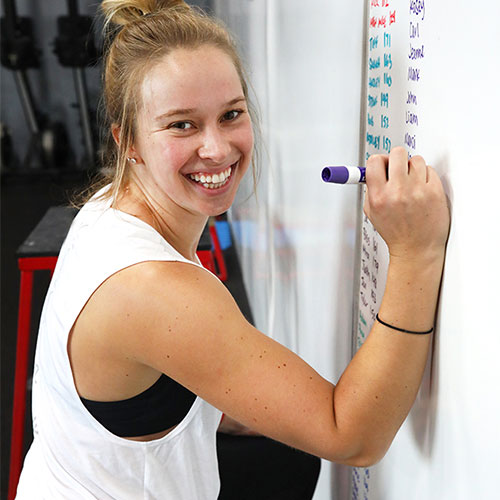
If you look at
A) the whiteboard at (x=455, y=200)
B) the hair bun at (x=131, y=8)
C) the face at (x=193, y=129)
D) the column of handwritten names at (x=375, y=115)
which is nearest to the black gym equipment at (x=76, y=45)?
the hair bun at (x=131, y=8)

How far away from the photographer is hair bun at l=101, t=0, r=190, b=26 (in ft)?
3.63

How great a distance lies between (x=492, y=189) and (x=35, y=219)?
154 inches

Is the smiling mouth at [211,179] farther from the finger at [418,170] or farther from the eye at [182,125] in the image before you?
the finger at [418,170]

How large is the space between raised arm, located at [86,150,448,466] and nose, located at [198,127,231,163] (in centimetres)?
19

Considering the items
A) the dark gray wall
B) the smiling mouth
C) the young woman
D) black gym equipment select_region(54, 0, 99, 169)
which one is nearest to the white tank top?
the young woman

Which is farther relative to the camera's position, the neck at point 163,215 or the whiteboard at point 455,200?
the neck at point 163,215

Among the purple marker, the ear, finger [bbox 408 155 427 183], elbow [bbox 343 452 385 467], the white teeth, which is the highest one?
finger [bbox 408 155 427 183]

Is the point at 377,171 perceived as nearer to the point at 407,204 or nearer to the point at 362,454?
the point at 407,204

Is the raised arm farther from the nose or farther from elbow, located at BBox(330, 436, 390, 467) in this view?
the nose

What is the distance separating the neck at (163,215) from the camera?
107 centimetres

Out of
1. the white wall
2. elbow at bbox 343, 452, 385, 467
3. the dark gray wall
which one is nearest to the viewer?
elbow at bbox 343, 452, 385, 467

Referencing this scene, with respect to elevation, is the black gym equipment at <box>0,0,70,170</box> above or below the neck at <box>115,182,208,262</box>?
below

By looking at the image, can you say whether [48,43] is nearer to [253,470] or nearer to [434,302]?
[253,470]

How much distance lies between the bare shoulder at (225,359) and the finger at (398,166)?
25 cm
